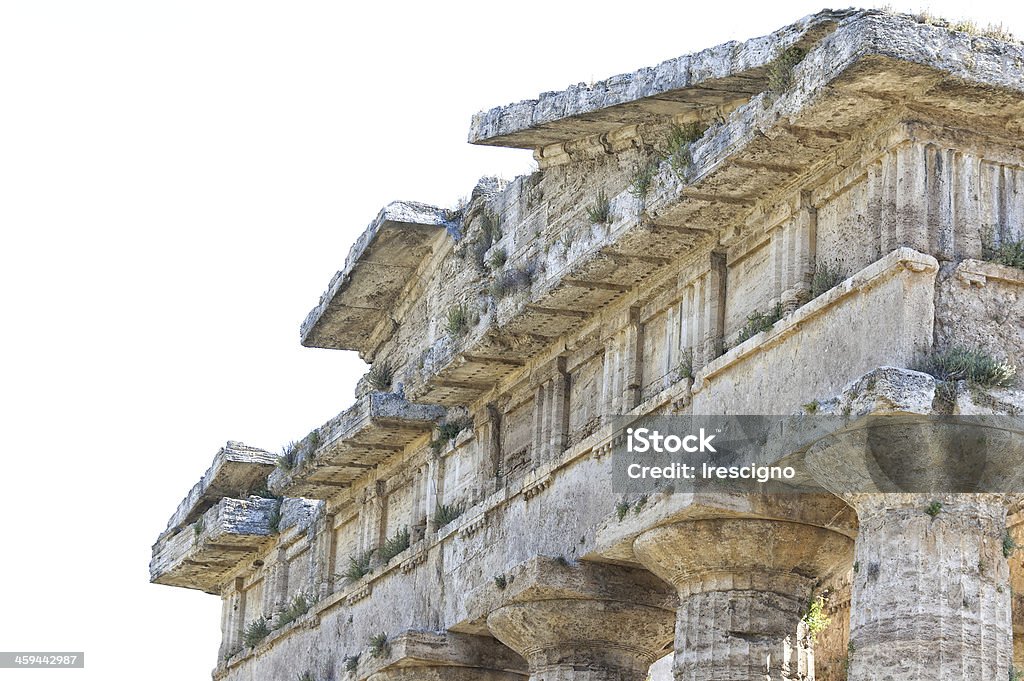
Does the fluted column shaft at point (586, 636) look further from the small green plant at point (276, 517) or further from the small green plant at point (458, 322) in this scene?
the small green plant at point (276, 517)

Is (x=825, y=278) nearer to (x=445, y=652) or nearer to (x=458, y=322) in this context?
(x=458, y=322)

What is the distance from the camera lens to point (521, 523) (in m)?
17.7

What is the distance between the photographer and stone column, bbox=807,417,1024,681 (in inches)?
493

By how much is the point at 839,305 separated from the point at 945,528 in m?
1.77

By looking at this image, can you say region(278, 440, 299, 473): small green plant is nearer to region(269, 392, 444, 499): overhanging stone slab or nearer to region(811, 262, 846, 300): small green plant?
region(269, 392, 444, 499): overhanging stone slab

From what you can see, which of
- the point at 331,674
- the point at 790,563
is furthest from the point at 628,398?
the point at 331,674

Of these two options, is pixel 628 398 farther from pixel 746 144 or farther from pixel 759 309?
pixel 746 144

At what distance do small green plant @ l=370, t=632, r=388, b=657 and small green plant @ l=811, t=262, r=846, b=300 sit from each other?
268 inches

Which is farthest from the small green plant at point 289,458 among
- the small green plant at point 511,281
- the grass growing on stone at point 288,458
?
the small green plant at point 511,281

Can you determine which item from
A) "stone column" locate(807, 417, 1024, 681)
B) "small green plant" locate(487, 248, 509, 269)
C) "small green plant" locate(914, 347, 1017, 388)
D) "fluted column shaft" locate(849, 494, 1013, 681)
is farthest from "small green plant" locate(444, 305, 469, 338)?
"small green plant" locate(914, 347, 1017, 388)

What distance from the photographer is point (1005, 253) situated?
13.5m

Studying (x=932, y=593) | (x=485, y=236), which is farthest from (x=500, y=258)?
(x=932, y=593)

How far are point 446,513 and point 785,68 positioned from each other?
7.03 meters
